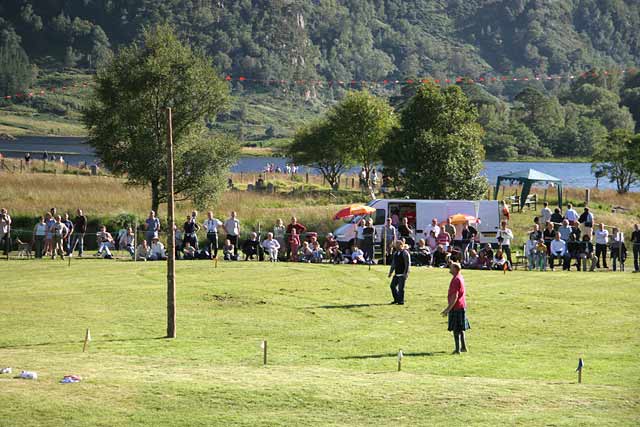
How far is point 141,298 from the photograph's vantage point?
2666 cm

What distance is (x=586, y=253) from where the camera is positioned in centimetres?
3578

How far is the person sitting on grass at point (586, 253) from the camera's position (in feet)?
116

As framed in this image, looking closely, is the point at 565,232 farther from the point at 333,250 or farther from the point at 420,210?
the point at 333,250

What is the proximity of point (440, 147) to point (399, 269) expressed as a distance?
32.7m

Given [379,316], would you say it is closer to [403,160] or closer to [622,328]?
[622,328]

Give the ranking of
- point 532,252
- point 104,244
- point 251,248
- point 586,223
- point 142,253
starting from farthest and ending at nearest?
point 586,223
point 251,248
point 104,244
point 142,253
point 532,252

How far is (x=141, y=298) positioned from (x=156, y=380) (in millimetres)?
10325

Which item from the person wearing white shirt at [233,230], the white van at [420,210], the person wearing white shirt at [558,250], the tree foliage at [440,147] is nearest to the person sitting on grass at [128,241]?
the person wearing white shirt at [233,230]

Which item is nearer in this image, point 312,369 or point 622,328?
point 312,369

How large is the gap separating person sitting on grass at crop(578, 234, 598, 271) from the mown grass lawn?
1800 millimetres

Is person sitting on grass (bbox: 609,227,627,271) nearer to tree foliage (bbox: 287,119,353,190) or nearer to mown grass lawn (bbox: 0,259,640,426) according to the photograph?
mown grass lawn (bbox: 0,259,640,426)

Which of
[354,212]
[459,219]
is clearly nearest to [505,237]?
[459,219]

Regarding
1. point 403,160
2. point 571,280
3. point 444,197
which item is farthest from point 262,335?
point 403,160

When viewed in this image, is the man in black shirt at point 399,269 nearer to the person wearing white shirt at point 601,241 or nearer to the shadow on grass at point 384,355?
the shadow on grass at point 384,355
